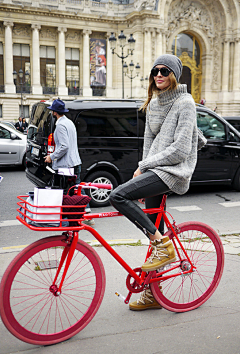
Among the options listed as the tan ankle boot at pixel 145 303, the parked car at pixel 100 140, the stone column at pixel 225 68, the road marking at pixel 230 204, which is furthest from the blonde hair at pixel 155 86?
the stone column at pixel 225 68

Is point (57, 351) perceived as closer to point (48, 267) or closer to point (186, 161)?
point (48, 267)

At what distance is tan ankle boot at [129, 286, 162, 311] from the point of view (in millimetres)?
3119

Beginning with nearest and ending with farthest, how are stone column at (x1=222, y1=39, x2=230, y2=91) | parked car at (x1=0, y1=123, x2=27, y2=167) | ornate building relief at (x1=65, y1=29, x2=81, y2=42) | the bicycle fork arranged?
the bicycle fork < parked car at (x1=0, y1=123, x2=27, y2=167) < ornate building relief at (x1=65, y1=29, x2=81, y2=42) < stone column at (x1=222, y1=39, x2=230, y2=91)

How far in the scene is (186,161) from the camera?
278 centimetres

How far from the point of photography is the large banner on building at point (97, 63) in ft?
156

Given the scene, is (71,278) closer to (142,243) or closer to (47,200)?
(47,200)

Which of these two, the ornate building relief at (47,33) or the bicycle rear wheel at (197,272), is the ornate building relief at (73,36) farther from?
the bicycle rear wheel at (197,272)

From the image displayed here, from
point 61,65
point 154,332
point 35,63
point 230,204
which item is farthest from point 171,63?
point 61,65

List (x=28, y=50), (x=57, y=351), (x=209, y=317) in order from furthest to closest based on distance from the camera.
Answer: (x=28, y=50)
(x=209, y=317)
(x=57, y=351)

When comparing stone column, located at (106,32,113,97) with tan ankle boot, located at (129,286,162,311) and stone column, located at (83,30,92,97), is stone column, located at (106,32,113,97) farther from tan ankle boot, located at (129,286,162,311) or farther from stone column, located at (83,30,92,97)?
tan ankle boot, located at (129,286,162,311)

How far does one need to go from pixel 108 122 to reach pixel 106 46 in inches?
1716

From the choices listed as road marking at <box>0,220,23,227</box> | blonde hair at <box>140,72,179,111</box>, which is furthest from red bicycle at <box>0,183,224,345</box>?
road marking at <box>0,220,23,227</box>

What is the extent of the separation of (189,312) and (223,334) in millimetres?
391

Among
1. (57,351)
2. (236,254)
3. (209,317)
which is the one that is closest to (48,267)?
(57,351)
